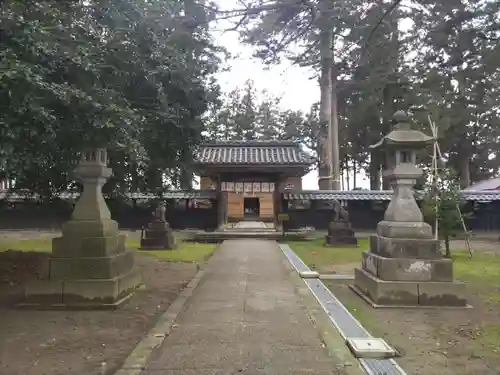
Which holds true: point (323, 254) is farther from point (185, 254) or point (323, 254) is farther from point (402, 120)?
point (402, 120)

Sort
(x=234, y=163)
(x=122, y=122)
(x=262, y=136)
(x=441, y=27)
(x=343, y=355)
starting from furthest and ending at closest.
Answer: (x=262, y=136) → (x=234, y=163) → (x=441, y=27) → (x=122, y=122) → (x=343, y=355)

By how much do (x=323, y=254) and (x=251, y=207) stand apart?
2766 cm

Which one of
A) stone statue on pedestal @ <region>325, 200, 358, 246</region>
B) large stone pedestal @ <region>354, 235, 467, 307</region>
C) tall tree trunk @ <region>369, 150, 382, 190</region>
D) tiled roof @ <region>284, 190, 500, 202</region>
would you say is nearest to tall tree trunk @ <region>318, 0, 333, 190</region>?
tiled roof @ <region>284, 190, 500, 202</region>

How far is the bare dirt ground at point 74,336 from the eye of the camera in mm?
4555

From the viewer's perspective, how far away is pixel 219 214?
76.0 ft

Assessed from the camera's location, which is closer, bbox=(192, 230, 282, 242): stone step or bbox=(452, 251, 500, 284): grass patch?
bbox=(452, 251, 500, 284): grass patch

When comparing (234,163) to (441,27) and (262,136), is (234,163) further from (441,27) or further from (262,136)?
(262,136)

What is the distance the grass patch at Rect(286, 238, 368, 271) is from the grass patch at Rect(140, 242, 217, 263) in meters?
3.04

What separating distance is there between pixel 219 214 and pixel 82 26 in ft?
56.8

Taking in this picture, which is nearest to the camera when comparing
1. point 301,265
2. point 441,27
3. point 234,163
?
point 441,27

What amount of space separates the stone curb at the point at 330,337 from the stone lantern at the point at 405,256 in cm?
104

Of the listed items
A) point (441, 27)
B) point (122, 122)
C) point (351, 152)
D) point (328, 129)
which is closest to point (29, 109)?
point (122, 122)

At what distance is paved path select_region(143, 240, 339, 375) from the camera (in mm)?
4402

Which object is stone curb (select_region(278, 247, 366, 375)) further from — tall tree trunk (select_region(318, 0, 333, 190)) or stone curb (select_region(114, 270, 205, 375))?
tall tree trunk (select_region(318, 0, 333, 190))
